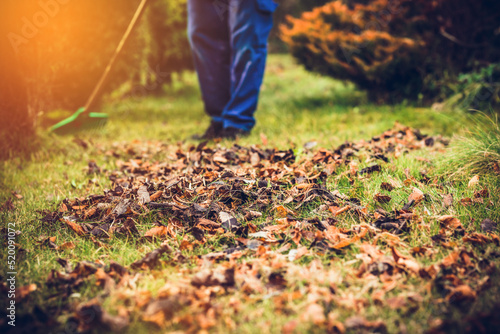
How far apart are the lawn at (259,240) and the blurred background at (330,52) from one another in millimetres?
992

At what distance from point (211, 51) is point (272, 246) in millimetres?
2492

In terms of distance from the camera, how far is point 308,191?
1980 millimetres

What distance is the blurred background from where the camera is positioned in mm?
3191

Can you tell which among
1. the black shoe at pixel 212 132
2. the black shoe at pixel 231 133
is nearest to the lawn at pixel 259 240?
the black shoe at pixel 231 133

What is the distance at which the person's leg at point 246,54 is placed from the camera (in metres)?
3.27

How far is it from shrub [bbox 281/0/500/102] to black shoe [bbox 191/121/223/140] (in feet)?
6.25

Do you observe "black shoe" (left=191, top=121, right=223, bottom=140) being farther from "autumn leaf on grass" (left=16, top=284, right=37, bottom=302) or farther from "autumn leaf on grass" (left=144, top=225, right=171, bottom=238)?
"autumn leaf on grass" (left=16, top=284, right=37, bottom=302)

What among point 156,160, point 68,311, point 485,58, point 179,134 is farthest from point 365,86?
point 68,311

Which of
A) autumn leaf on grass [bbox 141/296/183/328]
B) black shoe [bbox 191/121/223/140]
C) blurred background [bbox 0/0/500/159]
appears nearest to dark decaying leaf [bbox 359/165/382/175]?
autumn leaf on grass [bbox 141/296/183/328]

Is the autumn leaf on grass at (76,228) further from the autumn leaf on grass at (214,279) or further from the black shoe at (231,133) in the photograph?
the black shoe at (231,133)

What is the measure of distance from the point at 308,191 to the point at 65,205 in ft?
4.34

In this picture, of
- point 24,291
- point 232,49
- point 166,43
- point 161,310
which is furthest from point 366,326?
point 166,43

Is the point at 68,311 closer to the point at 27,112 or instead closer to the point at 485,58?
the point at 27,112

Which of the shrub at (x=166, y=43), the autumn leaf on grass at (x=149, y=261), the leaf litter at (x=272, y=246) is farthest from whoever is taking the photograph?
the shrub at (x=166, y=43)
